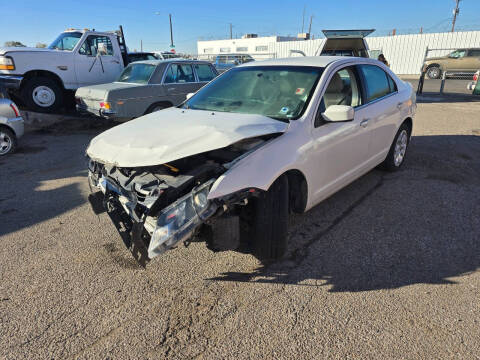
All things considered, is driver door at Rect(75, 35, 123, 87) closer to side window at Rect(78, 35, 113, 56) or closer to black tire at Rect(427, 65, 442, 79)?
side window at Rect(78, 35, 113, 56)

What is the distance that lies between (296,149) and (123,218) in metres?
1.62

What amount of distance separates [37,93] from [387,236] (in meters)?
9.58

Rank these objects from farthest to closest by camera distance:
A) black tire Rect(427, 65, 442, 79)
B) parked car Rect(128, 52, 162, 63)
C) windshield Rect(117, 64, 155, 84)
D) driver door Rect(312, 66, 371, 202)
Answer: black tire Rect(427, 65, 442, 79), parked car Rect(128, 52, 162, 63), windshield Rect(117, 64, 155, 84), driver door Rect(312, 66, 371, 202)

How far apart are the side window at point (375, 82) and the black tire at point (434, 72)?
2141 centimetres

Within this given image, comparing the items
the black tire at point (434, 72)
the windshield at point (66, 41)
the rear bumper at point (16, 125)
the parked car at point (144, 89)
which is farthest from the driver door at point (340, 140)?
the black tire at point (434, 72)

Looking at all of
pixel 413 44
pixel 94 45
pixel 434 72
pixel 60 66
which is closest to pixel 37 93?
pixel 60 66

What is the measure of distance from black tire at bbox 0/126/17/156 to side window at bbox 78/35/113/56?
13.3 feet

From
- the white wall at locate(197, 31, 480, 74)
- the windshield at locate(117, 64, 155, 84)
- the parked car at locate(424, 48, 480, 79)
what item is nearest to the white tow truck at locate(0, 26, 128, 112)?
the windshield at locate(117, 64, 155, 84)

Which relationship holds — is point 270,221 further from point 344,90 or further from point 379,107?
point 379,107

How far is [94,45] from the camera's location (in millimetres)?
10023

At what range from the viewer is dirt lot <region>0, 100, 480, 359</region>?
2197mm

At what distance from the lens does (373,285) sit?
2.72 metres

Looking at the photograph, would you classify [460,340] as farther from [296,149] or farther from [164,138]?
[164,138]

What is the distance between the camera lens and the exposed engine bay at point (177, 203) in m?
2.29
